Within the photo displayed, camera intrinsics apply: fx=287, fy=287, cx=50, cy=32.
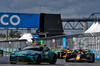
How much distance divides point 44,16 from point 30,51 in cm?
6754

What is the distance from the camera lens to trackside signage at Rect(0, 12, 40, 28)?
91.8 ft

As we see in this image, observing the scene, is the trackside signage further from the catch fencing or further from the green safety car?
the catch fencing

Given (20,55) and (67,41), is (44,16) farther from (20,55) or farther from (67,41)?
(20,55)

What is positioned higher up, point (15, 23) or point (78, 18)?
point (78, 18)

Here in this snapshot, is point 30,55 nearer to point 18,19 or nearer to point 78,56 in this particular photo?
point 78,56

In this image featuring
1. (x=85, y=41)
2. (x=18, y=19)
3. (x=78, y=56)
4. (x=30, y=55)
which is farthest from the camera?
(x=85, y=41)

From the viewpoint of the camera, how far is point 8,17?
1102 inches

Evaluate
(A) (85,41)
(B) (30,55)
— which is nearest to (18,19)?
(B) (30,55)

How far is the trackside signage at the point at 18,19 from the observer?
28.0m

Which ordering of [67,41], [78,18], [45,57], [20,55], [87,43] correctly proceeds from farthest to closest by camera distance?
[78,18] < [67,41] < [87,43] < [45,57] < [20,55]

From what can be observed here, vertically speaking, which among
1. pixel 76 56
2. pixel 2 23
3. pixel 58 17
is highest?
pixel 58 17

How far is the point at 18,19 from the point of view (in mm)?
28578

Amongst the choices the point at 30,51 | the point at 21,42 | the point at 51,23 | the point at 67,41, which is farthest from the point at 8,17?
the point at 51,23

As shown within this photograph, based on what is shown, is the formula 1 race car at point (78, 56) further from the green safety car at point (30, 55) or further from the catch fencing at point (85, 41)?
the catch fencing at point (85, 41)
